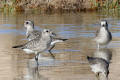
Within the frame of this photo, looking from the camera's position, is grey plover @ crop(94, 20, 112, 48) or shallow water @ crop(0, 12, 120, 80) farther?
grey plover @ crop(94, 20, 112, 48)

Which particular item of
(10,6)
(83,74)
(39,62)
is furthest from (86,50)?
(10,6)

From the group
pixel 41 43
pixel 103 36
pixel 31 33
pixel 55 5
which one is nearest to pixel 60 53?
pixel 31 33

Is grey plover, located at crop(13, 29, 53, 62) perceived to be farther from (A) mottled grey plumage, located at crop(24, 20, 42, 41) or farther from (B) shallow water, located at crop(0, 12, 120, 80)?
(A) mottled grey plumage, located at crop(24, 20, 42, 41)

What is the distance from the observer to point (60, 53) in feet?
51.8

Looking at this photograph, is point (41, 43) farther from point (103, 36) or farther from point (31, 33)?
point (103, 36)

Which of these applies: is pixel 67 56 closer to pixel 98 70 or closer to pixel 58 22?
pixel 98 70

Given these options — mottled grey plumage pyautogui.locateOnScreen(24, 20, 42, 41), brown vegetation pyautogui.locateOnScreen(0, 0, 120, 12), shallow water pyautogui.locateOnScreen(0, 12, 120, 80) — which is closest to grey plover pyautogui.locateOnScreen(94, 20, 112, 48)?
shallow water pyautogui.locateOnScreen(0, 12, 120, 80)

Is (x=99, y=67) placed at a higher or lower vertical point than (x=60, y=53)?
higher

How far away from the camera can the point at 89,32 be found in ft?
70.6

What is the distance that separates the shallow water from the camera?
40.3ft

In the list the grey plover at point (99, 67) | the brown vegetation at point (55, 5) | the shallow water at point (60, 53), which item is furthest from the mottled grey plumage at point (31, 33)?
the brown vegetation at point (55, 5)

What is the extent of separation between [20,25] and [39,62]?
1092 centimetres

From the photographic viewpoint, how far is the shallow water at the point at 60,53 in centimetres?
1229

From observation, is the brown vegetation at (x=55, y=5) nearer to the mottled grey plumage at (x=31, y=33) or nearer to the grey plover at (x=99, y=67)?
the mottled grey plumage at (x=31, y=33)
